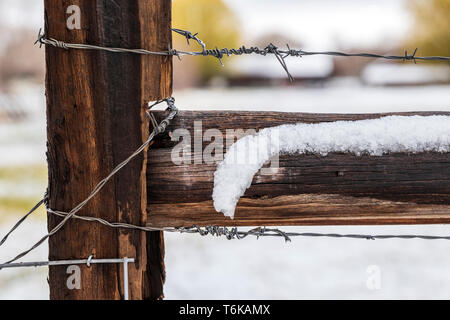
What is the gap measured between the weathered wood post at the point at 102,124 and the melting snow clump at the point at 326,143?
261 millimetres

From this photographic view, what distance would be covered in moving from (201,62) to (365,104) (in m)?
15.8

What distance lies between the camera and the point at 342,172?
1.21m

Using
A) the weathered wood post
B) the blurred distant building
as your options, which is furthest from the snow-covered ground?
the blurred distant building

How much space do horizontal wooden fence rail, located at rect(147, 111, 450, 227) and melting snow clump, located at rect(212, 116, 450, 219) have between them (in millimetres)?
21

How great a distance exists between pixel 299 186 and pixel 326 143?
0.15 m

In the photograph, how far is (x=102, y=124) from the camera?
1134mm

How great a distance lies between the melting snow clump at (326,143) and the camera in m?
1.21

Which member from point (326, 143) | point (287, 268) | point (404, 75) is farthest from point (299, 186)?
point (404, 75)

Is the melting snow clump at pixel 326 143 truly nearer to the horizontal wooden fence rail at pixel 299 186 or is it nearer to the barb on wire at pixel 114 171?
the horizontal wooden fence rail at pixel 299 186

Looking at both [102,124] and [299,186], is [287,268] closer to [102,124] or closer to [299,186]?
[299,186]

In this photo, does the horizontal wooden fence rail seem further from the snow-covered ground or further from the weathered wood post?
the snow-covered ground

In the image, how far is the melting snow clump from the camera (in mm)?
1209
